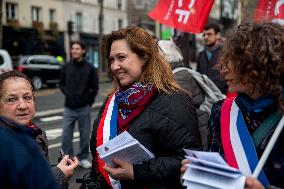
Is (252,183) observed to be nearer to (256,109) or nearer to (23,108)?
(256,109)

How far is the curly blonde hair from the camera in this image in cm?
273

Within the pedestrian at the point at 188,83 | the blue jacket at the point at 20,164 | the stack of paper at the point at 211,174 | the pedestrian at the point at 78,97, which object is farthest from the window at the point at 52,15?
the blue jacket at the point at 20,164

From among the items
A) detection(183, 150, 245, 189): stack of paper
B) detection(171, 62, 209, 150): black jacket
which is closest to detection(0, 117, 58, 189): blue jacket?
detection(183, 150, 245, 189): stack of paper

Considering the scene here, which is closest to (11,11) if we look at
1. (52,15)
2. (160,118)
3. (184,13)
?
(52,15)

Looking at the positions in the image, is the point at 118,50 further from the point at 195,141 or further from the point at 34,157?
the point at 34,157

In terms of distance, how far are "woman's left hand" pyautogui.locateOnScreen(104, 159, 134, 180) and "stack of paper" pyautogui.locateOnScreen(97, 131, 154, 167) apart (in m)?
0.02

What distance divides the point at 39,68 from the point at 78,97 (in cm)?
1697

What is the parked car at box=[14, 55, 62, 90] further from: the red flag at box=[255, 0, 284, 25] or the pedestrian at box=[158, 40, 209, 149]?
the red flag at box=[255, 0, 284, 25]

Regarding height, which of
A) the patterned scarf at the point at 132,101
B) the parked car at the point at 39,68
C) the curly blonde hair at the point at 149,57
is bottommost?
the parked car at the point at 39,68

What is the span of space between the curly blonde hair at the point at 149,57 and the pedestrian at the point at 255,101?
0.71 m

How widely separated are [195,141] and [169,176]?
0.22 meters

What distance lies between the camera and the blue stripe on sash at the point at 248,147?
6.18ft

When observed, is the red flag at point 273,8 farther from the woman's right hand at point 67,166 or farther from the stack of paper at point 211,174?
the stack of paper at point 211,174

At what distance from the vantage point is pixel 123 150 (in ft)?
7.72
